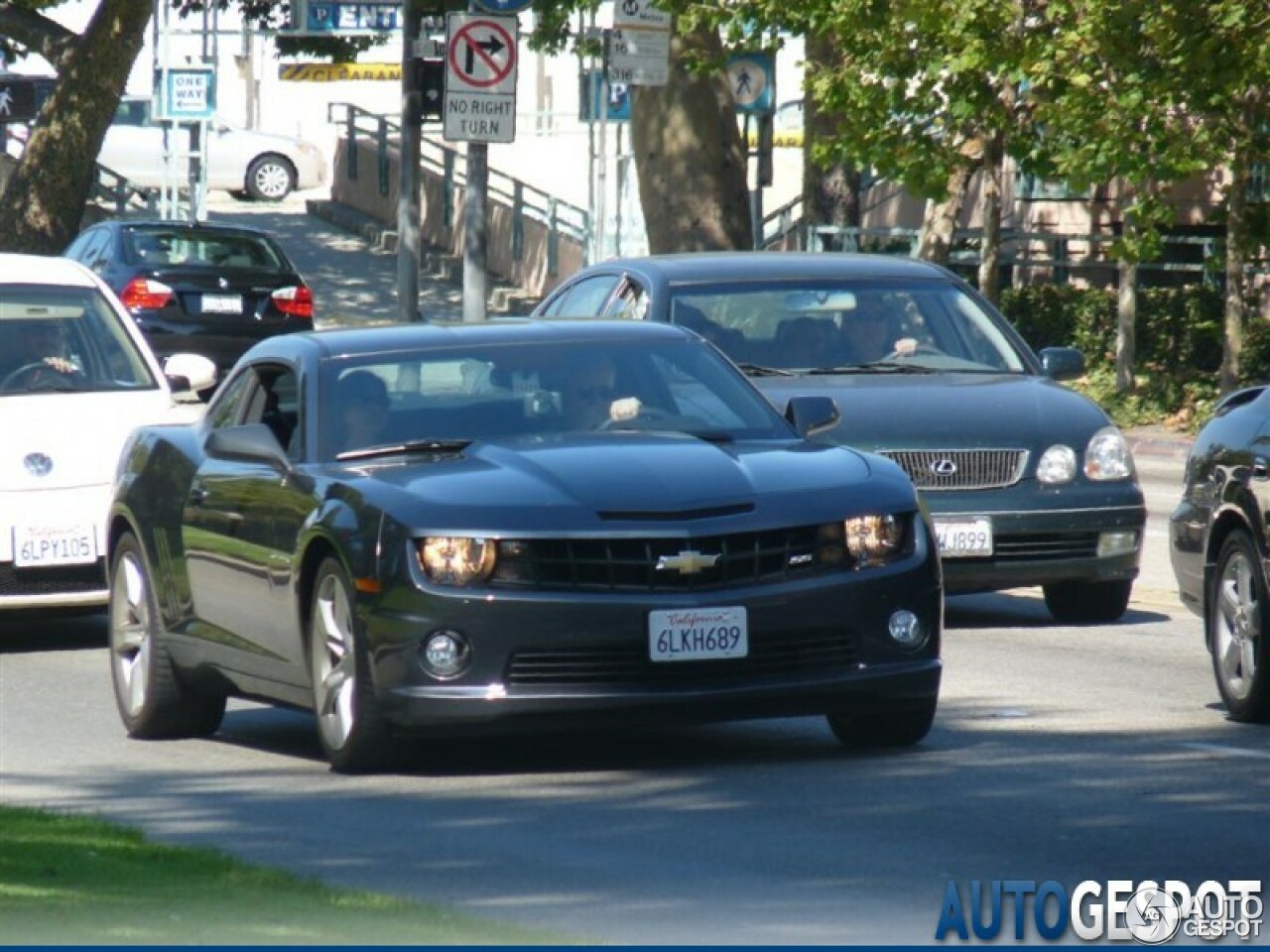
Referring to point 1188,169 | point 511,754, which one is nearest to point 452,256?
point 1188,169

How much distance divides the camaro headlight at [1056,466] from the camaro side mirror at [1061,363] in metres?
0.94

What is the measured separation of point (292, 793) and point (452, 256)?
38.4 meters

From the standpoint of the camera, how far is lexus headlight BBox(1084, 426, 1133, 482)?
45.6 ft

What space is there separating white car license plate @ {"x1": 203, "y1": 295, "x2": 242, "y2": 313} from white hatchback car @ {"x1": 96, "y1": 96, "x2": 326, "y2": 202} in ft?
93.5

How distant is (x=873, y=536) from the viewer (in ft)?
31.6

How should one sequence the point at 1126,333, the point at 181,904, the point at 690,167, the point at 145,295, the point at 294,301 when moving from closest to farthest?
1. the point at 181,904
2. the point at 145,295
3. the point at 1126,333
4. the point at 294,301
5. the point at 690,167

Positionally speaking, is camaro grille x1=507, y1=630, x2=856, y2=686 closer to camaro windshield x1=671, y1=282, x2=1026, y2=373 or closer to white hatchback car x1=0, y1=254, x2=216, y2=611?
white hatchback car x1=0, y1=254, x2=216, y2=611

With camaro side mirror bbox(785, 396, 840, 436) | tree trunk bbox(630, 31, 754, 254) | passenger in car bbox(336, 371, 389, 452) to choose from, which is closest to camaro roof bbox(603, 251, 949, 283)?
camaro side mirror bbox(785, 396, 840, 436)

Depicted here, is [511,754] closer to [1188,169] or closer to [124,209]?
[1188,169]

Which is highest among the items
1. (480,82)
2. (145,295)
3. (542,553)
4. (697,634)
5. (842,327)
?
(480,82)

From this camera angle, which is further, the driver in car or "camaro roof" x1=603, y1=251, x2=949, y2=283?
"camaro roof" x1=603, y1=251, x2=949, y2=283

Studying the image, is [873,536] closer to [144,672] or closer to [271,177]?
[144,672]

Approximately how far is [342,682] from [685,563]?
4.04ft

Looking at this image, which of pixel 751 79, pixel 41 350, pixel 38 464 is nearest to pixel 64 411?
pixel 38 464
